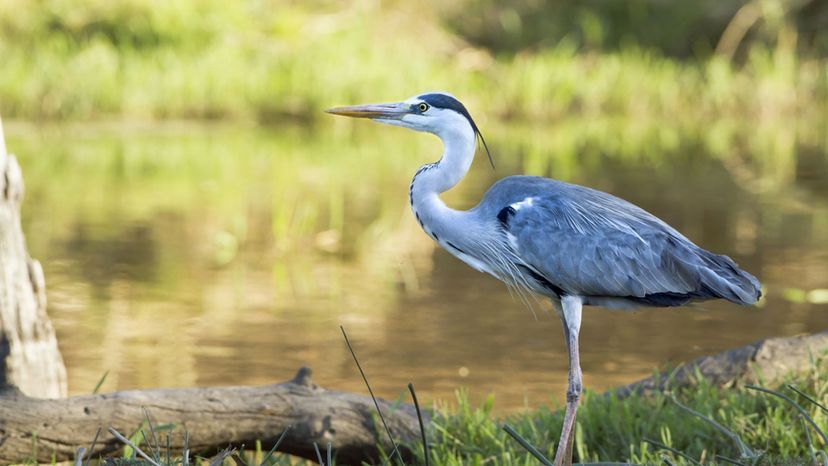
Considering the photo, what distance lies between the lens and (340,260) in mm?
10750

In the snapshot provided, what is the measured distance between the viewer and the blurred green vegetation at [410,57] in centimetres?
1975

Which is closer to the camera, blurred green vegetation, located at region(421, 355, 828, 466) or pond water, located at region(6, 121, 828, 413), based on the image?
blurred green vegetation, located at region(421, 355, 828, 466)

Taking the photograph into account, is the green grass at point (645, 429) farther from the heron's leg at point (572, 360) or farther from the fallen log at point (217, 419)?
the heron's leg at point (572, 360)

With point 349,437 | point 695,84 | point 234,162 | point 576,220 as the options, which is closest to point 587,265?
point 576,220

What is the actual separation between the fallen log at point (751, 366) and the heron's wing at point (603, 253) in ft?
3.49

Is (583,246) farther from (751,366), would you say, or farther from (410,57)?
(410,57)

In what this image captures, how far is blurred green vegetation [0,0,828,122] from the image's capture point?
19750 mm

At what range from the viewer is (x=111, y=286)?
32.1ft

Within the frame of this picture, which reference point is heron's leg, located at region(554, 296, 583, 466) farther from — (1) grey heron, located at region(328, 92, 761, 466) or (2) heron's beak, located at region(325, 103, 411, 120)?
(2) heron's beak, located at region(325, 103, 411, 120)

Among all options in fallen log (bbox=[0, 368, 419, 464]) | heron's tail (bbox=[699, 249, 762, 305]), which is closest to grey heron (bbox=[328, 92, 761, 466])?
heron's tail (bbox=[699, 249, 762, 305])

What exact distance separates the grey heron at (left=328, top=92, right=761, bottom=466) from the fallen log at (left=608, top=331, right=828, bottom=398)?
106 centimetres

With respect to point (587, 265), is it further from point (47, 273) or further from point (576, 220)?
point (47, 273)

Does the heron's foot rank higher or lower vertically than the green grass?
higher

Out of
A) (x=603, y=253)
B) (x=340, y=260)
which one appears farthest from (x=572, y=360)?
(x=340, y=260)
